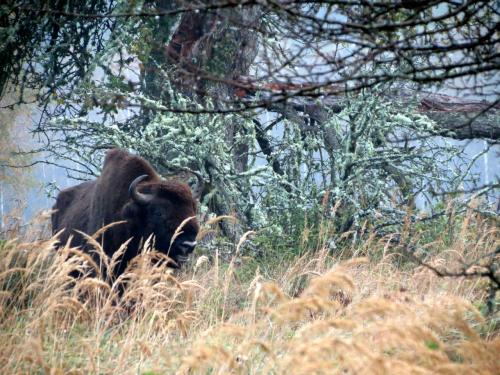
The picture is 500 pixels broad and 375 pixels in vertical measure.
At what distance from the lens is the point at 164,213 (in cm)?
796

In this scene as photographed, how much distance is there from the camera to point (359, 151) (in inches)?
387

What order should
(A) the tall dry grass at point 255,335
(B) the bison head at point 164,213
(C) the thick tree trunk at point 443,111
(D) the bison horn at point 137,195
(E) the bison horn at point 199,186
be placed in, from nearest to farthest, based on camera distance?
(A) the tall dry grass at point 255,335
(B) the bison head at point 164,213
(D) the bison horn at point 137,195
(E) the bison horn at point 199,186
(C) the thick tree trunk at point 443,111

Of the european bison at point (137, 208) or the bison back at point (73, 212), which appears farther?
the bison back at point (73, 212)

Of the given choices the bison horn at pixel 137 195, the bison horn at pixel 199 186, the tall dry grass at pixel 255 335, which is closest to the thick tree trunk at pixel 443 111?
the bison horn at pixel 199 186

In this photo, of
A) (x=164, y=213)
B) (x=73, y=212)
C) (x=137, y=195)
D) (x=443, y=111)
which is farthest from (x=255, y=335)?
(x=443, y=111)

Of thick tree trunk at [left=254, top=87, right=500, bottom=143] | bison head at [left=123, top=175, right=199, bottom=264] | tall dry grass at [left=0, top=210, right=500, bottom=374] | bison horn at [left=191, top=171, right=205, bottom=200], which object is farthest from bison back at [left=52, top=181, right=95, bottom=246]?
thick tree trunk at [left=254, top=87, right=500, bottom=143]

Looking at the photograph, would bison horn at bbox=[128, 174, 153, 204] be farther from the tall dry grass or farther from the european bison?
the tall dry grass

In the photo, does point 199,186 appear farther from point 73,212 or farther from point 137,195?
point 73,212

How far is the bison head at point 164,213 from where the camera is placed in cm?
779

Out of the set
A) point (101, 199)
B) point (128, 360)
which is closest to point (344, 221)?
point (101, 199)

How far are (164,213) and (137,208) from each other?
35 cm

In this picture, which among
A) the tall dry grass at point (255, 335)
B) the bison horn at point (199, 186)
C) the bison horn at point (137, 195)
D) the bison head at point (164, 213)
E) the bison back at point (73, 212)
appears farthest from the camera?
the bison back at point (73, 212)

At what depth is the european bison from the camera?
7.88m

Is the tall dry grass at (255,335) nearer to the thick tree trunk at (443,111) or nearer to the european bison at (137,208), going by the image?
the european bison at (137,208)
